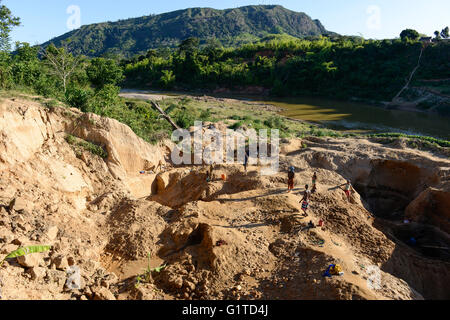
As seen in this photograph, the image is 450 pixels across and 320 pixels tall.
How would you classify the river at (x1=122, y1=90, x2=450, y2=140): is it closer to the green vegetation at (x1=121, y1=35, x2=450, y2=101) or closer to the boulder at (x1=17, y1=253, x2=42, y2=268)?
the green vegetation at (x1=121, y1=35, x2=450, y2=101)

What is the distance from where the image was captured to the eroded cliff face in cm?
528

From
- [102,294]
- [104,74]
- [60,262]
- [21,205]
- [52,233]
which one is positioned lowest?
[102,294]

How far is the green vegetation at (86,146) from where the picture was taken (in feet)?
28.8

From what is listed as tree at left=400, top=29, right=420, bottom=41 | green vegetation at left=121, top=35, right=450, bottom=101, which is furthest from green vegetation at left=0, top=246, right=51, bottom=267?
tree at left=400, top=29, right=420, bottom=41

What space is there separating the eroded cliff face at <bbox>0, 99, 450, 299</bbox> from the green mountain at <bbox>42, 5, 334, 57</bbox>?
11104cm

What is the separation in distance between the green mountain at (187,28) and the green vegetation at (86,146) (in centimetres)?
11147

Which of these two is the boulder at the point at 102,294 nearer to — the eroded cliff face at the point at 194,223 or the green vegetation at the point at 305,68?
the eroded cliff face at the point at 194,223

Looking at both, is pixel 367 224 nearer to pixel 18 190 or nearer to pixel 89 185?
pixel 89 185

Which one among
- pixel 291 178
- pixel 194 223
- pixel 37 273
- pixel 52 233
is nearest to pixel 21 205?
pixel 52 233

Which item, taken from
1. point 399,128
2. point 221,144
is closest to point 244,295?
point 221,144

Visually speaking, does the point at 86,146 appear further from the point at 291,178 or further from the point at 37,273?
Answer: the point at 291,178

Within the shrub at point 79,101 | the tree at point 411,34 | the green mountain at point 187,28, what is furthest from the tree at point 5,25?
the green mountain at point 187,28
